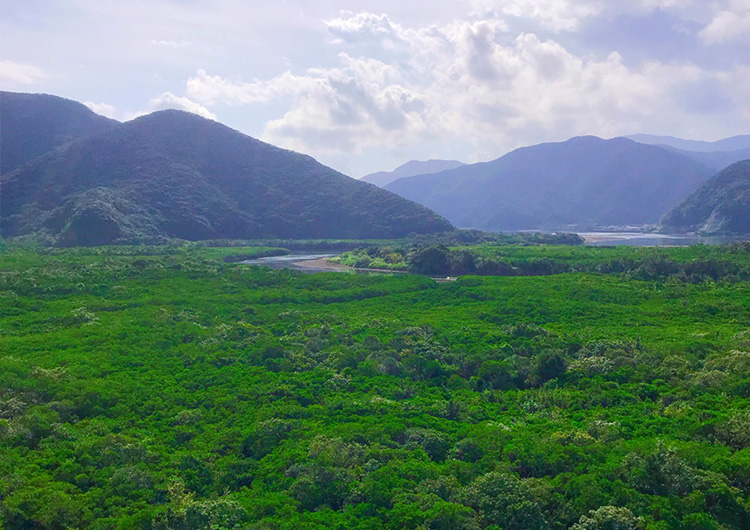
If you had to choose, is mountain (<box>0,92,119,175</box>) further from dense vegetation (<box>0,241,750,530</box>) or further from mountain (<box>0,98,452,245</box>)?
dense vegetation (<box>0,241,750,530</box>)

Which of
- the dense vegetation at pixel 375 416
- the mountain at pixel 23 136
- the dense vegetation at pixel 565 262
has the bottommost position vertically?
the dense vegetation at pixel 375 416

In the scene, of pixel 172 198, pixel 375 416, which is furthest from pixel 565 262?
pixel 172 198

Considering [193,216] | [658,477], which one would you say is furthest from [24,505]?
[193,216]

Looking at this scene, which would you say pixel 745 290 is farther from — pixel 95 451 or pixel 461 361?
pixel 95 451

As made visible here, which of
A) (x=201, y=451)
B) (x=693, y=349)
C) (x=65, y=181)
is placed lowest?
(x=201, y=451)

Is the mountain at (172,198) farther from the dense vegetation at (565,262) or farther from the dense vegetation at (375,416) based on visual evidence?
the dense vegetation at (375,416)

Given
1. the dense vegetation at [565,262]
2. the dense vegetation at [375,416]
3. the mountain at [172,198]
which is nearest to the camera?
the dense vegetation at [375,416]

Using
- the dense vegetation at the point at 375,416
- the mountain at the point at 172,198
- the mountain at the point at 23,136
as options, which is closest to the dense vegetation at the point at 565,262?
the dense vegetation at the point at 375,416
